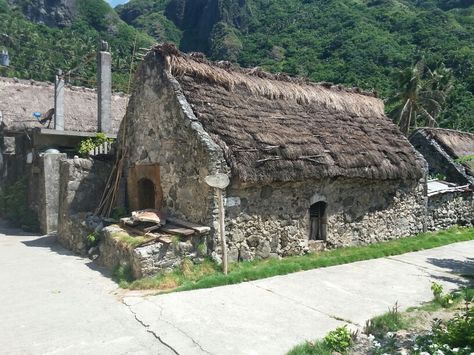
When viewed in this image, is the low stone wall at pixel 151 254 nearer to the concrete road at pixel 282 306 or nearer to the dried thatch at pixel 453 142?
the concrete road at pixel 282 306

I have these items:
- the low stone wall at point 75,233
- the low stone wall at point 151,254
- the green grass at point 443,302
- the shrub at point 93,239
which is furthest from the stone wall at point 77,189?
the green grass at point 443,302

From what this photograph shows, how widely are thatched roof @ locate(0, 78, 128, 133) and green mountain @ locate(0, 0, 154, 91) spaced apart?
12.4 metres

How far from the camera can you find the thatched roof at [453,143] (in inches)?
639

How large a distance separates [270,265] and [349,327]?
2.92 metres

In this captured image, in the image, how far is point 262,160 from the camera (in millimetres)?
8547

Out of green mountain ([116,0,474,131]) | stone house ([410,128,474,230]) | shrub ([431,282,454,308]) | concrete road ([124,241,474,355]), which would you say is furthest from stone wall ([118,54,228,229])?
green mountain ([116,0,474,131])

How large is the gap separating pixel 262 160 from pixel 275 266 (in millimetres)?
2092

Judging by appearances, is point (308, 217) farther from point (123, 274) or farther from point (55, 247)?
point (55, 247)

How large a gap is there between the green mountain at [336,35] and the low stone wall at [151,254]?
27807mm

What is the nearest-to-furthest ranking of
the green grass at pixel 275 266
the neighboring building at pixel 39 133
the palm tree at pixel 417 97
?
1. the green grass at pixel 275 266
2. the neighboring building at pixel 39 133
3. the palm tree at pixel 417 97

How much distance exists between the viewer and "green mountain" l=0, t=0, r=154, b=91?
41.1 metres

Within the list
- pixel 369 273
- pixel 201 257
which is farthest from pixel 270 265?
pixel 369 273

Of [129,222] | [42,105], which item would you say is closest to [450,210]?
[129,222]

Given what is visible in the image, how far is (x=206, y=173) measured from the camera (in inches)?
320
